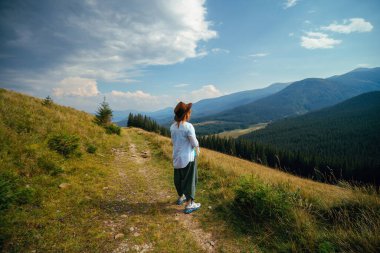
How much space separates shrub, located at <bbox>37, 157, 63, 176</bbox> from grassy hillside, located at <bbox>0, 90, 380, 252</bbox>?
28 mm

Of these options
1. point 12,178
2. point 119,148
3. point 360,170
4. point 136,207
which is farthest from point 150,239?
point 360,170

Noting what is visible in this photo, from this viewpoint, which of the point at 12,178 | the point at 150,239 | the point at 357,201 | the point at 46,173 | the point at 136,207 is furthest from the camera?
the point at 46,173

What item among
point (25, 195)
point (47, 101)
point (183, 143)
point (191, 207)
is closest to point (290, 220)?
point (191, 207)

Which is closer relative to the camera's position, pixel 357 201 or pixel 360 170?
pixel 357 201

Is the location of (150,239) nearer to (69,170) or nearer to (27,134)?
(69,170)

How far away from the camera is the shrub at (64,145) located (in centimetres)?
778

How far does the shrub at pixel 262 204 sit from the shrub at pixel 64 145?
7.21m

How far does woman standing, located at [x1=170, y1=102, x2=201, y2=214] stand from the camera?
527cm

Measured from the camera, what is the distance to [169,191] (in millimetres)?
6809

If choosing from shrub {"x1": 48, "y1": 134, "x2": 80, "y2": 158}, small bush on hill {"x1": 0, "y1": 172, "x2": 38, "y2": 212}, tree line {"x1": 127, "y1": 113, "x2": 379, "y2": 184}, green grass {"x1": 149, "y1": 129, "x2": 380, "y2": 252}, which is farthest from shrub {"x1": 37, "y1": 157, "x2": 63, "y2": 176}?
tree line {"x1": 127, "y1": 113, "x2": 379, "y2": 184}

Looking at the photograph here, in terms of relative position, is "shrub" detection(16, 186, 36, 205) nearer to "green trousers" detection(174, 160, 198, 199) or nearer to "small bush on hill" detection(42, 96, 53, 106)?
"green trousers" detection(174, 160, 198, 199)

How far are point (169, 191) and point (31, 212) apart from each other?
154 inches

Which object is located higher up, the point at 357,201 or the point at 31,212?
the point at 31,212

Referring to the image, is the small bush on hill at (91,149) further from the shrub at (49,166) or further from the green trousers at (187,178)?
the green trousers at (187,178)
